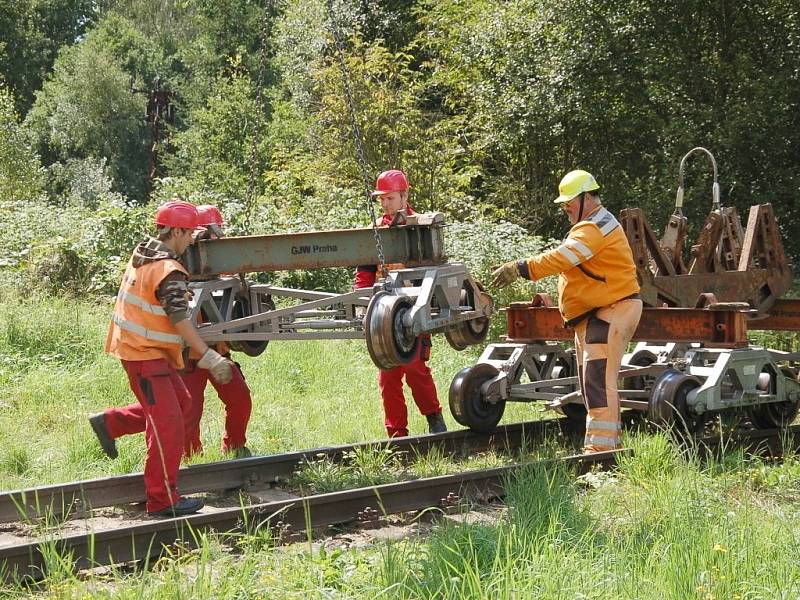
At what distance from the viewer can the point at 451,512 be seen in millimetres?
6211

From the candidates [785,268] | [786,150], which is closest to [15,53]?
[786,150]

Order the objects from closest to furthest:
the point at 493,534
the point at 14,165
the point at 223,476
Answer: the point at 493,534
the point at 223,476
the point at 14,165

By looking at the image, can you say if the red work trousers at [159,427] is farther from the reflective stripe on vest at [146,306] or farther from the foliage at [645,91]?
the foliage at [645,91]

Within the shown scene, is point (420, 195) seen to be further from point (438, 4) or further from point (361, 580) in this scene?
point (361, 580)

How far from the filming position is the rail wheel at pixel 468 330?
25.7 feet

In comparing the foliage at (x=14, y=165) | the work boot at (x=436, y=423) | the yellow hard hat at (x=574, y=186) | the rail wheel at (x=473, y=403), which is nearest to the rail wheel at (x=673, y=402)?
the rail wheel at (x=473, y=403)

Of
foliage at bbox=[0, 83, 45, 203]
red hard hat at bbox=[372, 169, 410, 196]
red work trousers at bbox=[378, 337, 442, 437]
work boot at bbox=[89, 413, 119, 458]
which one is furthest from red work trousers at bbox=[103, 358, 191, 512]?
foliage at bbox=[0, 83, 45, 203]

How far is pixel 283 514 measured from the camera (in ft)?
18.4

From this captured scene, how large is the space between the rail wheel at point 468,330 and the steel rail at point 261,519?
Answer: 1.48 meters

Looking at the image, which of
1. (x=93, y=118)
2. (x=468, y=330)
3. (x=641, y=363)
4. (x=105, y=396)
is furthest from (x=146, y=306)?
(x=93, y=118)

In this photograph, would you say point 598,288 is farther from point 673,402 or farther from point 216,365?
point 216,365

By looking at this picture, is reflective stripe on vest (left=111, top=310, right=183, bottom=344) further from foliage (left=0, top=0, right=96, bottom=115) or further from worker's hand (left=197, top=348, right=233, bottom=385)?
foliage (left=0, top=0, right=96, bottom=115)

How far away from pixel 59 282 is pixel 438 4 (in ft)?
50.5

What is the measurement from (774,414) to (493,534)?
4.27 m
